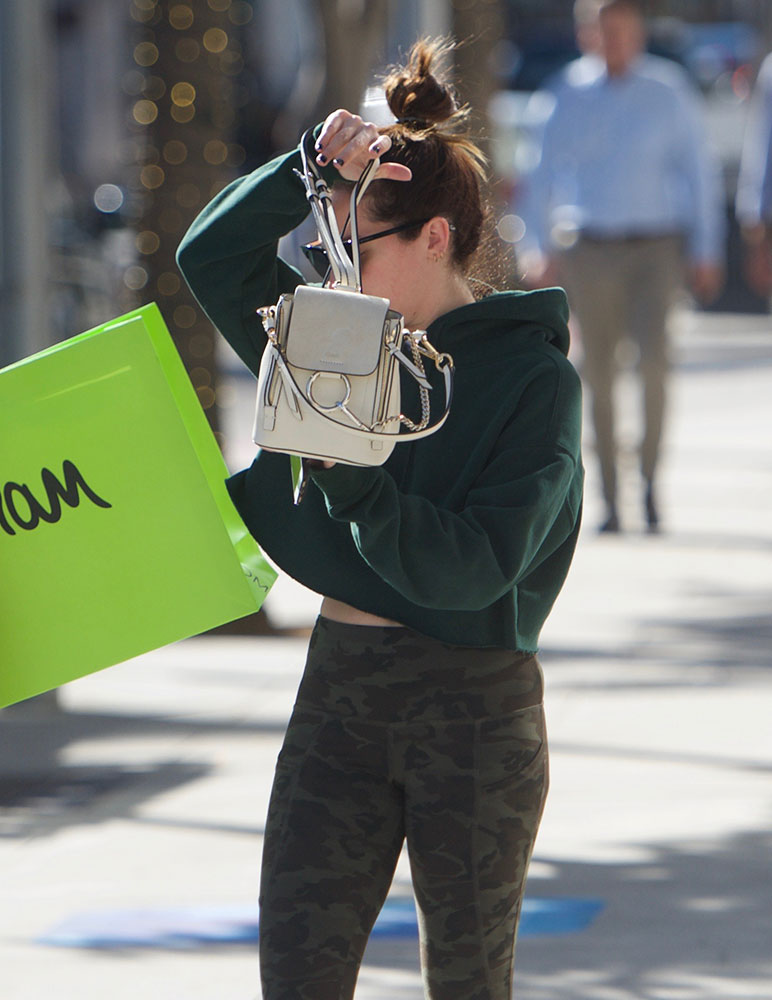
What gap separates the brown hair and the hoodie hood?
0.29 feet

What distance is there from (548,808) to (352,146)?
9.89 ft

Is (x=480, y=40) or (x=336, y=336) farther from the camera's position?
(x=480, y=40)

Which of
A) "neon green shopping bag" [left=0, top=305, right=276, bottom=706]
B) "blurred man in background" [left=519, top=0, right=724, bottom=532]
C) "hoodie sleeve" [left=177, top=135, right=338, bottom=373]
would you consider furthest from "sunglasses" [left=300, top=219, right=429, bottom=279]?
"blurred man in background" [left=519, top=0, right=724, bottom=532]

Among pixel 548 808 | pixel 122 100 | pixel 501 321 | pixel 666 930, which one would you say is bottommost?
pixel 122 100

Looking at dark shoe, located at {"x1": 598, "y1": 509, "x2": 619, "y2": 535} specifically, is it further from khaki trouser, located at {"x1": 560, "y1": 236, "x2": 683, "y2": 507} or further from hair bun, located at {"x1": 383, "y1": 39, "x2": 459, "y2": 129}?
hair bun, located at {"x1": 383, "y1": 39, "x2": 459, "y2": 129}

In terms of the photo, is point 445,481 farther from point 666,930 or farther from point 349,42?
point 349,42

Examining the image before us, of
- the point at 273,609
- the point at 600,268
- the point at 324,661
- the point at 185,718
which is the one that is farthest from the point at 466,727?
the point at 600,268

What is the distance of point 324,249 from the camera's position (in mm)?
2555

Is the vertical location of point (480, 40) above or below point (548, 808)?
above

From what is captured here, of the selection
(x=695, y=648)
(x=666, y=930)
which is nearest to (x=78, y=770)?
(x=666, y=930)

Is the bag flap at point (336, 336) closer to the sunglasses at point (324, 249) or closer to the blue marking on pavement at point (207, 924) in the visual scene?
the sunglasses at point (324, 249)

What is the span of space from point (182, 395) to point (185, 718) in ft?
11.5

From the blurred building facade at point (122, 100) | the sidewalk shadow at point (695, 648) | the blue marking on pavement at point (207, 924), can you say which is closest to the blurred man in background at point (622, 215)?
the blurred building facade at point (122, 100)

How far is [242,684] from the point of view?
6707 millimetres
